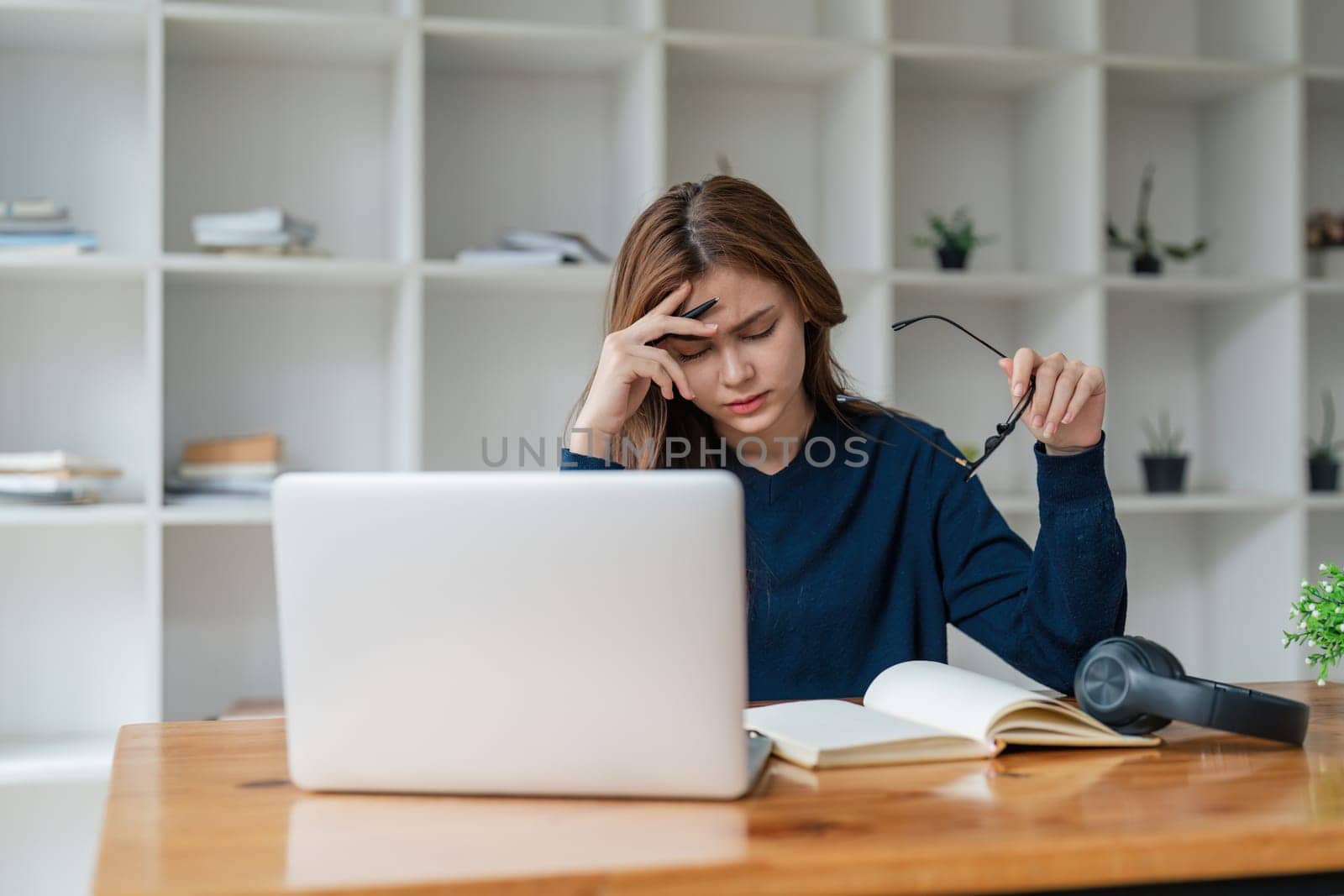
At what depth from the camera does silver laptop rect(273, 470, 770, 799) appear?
2.70ft

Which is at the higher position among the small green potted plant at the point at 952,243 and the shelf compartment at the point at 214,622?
the small green potted plant at the point at 952,243

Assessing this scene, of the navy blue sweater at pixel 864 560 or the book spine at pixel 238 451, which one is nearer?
the navy blue sweater at pixel 864 560

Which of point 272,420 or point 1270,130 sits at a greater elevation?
point 1270,130

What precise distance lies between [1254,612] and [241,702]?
221 centimetres

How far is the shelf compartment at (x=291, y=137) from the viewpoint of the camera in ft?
8.30

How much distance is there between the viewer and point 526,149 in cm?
270

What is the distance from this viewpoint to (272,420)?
2592 mm

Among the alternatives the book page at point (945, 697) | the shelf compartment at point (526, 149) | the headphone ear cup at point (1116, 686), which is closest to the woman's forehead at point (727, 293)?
the book page at point (945, 697)

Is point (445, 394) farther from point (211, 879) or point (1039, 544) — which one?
point (211, 879)

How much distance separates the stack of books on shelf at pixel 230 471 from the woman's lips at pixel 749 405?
3.67 feet

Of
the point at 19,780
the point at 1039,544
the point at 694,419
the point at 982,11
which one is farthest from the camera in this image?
the point at 982,11

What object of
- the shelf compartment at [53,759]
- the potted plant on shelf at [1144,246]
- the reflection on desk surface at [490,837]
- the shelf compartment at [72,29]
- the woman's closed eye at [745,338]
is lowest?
the shelf compartment at [53,759]

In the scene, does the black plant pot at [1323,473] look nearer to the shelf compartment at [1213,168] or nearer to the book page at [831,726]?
the shelf compartment at [1213,168]

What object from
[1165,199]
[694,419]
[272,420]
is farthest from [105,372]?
[1165,199]
